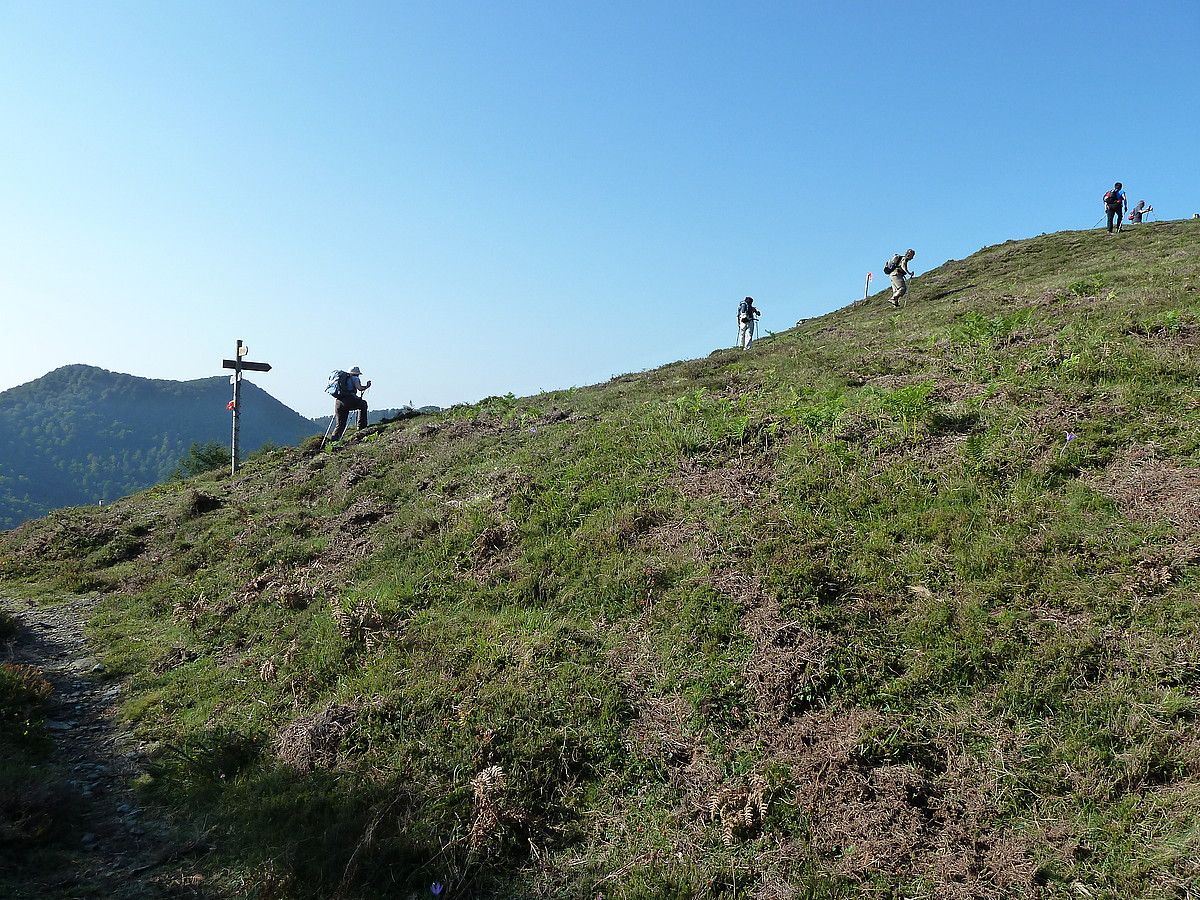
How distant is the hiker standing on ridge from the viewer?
23859 millimetres

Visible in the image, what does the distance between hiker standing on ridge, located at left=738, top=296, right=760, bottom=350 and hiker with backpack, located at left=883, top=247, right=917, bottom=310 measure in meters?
4.93

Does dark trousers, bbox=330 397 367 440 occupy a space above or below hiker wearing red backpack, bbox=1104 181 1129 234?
below

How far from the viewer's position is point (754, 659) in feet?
19.5

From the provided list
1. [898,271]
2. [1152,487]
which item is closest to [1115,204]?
[898,271]

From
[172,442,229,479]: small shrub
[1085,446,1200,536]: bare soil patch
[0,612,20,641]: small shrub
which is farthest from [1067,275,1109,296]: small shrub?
[172,442,229,479]: small shrub

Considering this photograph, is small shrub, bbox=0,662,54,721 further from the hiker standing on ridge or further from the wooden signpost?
the hiker standing on ridge

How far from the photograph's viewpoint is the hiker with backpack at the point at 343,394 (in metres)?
19.8

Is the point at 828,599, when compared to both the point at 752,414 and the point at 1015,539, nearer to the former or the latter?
the point at 1015,539

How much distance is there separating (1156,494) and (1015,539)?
4.97ft

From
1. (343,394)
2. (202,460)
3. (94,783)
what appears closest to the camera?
(94,783)

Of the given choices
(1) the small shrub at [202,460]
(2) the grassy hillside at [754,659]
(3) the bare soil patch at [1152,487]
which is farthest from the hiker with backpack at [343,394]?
(1) the small shrub at [202,460]

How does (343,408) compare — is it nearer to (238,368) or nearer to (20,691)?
(238,368)

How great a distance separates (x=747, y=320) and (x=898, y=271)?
5.58 meters

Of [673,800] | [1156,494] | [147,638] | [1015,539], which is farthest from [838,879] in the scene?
[147,638]
